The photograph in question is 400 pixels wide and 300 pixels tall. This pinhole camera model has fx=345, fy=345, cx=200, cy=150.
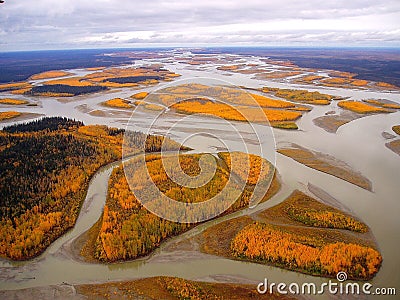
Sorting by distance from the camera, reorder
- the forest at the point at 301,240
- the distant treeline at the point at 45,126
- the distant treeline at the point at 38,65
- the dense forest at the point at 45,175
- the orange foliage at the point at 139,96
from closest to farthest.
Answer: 1. the forest at the point at 301,240
2. the dense forest at the point at 45,175
3. the distant treeline at the point at 45,126
4. the orange foliage at the point at 139,96
5. the distant treeline at the point at 38,65

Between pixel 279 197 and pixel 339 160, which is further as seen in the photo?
pixel 339 160

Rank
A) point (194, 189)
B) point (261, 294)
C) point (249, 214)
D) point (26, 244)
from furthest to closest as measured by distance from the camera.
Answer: point (194, 189) < point (249, 214) < point (26, 244) < point (261, 294)

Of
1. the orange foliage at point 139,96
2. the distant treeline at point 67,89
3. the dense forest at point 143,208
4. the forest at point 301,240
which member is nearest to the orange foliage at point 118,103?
the orange foliage at point 139,96

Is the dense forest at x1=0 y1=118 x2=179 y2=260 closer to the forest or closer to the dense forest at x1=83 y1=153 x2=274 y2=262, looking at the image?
the dense forest at x1=83 y1=153 x2=274 y2=262

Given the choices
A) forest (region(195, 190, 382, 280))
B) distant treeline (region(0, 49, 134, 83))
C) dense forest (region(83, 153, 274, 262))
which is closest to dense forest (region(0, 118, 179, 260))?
dense forest (region(83, 153, 274, 262))

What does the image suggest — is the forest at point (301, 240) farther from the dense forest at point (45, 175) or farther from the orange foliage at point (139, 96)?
the orange foliage at point (139, 96)

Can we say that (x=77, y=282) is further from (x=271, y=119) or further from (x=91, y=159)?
(x=271, y=119)

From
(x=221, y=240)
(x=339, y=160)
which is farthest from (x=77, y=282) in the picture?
(x=339, y=160)
